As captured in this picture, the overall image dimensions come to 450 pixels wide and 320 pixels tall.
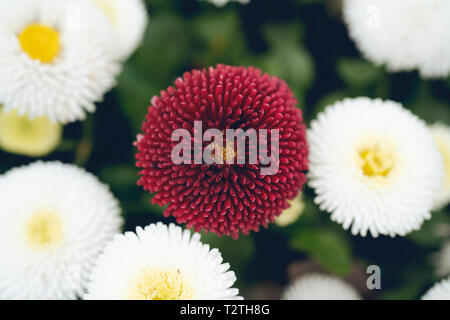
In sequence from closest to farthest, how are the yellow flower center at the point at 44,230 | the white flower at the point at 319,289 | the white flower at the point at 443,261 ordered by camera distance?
the yellow flower center at the point at 44,230 → the white flower at the point at 319,289 → the white flower at the point at 443,261

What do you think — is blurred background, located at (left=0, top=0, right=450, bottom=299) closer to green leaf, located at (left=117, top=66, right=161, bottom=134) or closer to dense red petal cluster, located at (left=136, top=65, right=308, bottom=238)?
green leaf, located at (left=117, top=66, right=161, bottom=134)

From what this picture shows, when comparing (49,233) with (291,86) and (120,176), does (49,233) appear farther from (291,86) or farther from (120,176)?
(291,86)

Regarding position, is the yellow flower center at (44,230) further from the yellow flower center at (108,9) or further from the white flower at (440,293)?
the white flower at (440,293)

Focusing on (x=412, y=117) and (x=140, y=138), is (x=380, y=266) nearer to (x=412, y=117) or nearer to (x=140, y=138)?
(x=412, y=117)

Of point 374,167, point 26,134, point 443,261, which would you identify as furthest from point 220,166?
point 443,261

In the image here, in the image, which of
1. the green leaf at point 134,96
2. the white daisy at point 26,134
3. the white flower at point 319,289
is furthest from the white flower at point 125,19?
the white flower at point 319,289
